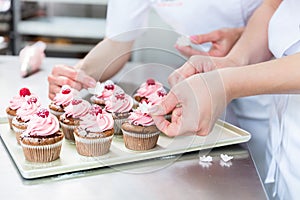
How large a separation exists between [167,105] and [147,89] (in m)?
0.33

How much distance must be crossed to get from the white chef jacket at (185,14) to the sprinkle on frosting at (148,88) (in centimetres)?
31

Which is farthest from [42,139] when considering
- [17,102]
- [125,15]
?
[125,15]

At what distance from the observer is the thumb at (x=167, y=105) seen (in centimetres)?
114

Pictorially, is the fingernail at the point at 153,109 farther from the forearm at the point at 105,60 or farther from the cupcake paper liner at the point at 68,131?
the forearm at the point at 105,60

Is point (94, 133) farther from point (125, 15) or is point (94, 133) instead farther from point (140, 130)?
point (125, 15)

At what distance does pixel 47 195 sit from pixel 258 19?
3.00ft

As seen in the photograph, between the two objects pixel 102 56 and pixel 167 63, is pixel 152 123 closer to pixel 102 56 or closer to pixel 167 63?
pixel 167 63

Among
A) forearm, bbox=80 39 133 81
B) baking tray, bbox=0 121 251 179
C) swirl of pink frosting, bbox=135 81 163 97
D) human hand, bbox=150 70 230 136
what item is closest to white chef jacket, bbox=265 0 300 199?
baking tray, bbox=0 121 251 179

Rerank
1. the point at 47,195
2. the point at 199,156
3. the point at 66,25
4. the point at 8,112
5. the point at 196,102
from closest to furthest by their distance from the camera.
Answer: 1. the point at 47,195
2. the point at 196,102
3. the point at 199,156
4. the point at 8,112
5. the point at 66,25

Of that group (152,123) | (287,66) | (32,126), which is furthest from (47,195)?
(287,66)

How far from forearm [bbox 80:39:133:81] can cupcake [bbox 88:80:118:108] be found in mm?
218

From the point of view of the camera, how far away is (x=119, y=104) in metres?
1.37

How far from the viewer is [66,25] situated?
142 inches

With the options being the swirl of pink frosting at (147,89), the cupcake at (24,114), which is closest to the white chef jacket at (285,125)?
the swirl of pink frosting at (147,89)
